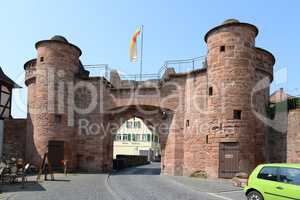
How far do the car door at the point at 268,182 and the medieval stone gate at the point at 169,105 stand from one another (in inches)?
373

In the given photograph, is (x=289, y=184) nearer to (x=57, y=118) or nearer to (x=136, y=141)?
(x=57, y=118)

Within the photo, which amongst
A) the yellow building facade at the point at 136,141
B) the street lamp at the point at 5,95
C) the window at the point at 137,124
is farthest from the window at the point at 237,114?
the window at the point at 137,124

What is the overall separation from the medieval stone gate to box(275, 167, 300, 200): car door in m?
10.1

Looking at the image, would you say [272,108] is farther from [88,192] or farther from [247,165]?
[88,192]

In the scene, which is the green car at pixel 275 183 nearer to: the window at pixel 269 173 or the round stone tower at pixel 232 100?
the window at pixel 269 173

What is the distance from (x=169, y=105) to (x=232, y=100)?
4.93m

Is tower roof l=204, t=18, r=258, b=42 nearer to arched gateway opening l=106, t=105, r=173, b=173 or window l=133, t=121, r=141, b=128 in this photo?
arched gateway opening l=106, t=105, r=173, b=173

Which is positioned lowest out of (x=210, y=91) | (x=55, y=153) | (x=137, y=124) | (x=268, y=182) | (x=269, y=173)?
(x=55, y=153)

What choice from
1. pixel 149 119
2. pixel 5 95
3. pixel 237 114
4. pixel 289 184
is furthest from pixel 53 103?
pixel 289 184

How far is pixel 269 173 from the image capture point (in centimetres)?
974

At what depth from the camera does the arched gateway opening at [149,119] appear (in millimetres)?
23578

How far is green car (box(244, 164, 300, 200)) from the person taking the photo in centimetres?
884

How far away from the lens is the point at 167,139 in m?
23.4

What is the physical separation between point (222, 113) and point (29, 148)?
1340 cm
